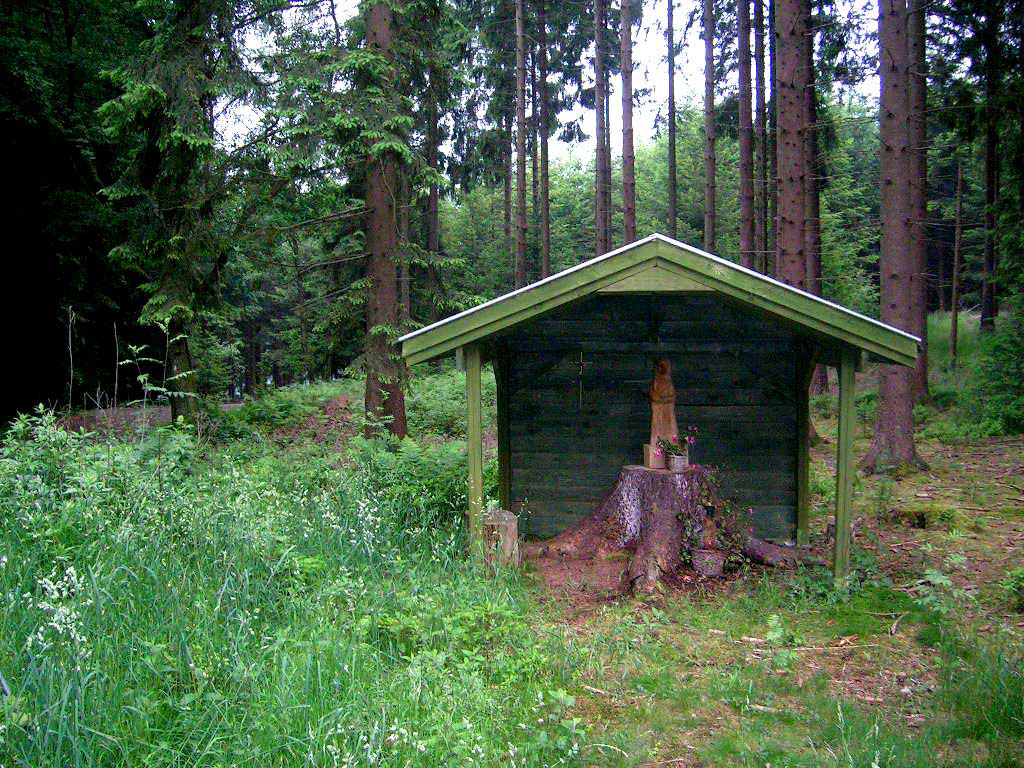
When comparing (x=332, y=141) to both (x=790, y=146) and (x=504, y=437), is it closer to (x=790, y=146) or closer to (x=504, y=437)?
(x=504, y=437)

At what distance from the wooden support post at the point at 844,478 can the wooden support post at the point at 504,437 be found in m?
3.68

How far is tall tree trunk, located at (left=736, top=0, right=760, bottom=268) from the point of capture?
16547 millimetres

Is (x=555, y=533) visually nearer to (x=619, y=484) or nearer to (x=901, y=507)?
(x=619, y=484)

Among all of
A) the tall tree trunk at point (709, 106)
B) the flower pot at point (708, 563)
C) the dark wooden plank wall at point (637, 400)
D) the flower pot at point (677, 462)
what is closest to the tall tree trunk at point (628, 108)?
the tall tree trunk at point (709, 106)

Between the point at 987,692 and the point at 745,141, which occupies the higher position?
the point at 745,141

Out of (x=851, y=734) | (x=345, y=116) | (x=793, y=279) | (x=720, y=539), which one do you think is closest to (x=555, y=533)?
(x=720, y=539)

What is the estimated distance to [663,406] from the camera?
300 inches

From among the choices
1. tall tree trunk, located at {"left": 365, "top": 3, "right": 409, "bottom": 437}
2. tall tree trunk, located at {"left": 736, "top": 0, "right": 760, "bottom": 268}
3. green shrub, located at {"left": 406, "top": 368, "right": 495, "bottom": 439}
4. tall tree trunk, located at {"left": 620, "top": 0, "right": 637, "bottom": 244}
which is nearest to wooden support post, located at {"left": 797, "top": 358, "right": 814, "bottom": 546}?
tall tree trunk, located at {"left": 365, "top": 3, "right": 409, "bottom": 437}

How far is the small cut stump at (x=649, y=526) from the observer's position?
6.84 meters

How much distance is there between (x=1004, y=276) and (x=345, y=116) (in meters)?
13.5

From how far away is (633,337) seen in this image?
860cm

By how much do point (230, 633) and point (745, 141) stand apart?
53.9ft

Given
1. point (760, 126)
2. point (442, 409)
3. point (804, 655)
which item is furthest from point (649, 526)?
point (760, 126)

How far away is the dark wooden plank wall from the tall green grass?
113 inches
